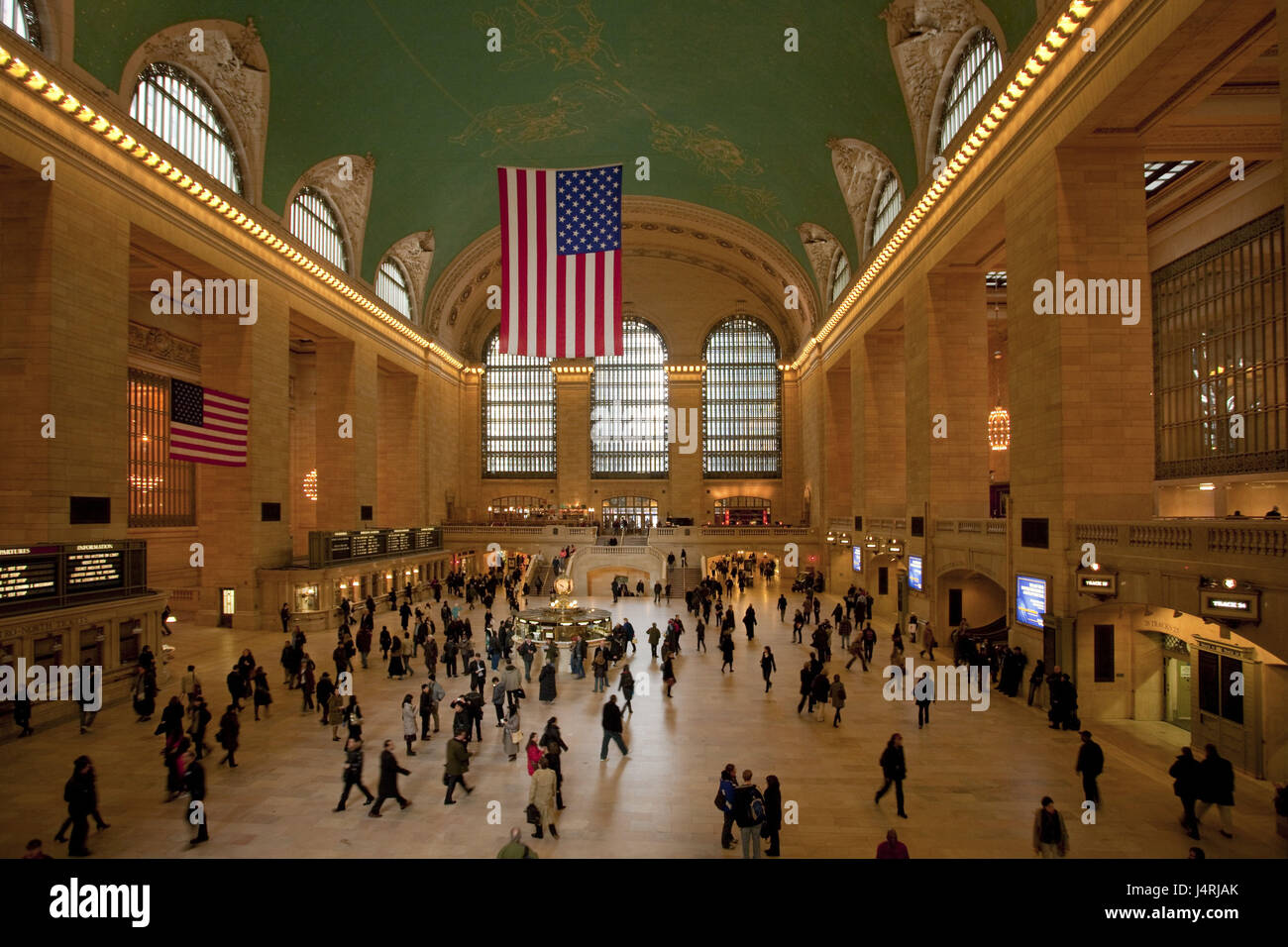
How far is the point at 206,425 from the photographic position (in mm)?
18609

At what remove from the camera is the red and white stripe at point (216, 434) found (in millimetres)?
17984

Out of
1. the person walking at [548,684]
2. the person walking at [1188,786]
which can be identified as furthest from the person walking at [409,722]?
the person walking at [1188,786]

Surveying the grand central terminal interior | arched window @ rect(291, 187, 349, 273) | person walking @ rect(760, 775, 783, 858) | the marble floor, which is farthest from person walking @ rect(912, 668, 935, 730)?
arched window @ rect(291, 187, 349, 273)

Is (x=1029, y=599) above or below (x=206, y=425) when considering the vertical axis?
below

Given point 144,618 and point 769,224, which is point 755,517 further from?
point 144,618

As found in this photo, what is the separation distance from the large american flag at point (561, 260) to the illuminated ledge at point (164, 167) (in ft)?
26.5

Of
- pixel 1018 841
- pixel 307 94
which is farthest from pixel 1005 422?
pixel 307 94

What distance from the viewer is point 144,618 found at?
1511 cm

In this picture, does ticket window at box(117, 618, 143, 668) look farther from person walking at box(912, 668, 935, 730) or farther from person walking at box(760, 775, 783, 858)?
person walking at box(912, 668, 935, 730)

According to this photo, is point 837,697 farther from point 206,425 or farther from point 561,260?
point 206,425

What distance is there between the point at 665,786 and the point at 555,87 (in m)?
24.0

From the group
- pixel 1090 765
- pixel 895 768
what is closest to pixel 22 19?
pixel 895 768

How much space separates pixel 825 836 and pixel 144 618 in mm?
14362

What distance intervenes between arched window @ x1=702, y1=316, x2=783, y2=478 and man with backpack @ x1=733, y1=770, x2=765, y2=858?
36.9 metres
